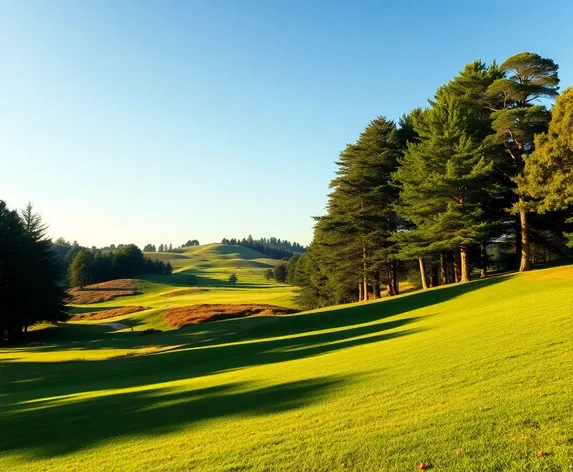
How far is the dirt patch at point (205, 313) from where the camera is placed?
1832 inches

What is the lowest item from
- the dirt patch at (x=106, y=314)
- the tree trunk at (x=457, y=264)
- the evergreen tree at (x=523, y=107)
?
the dirt patch at (x=106, y=314)

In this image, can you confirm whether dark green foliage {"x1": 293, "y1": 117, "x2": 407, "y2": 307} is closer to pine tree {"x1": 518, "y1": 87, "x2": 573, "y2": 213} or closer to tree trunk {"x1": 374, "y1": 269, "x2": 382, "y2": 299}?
tree trunk {"x1": 374, "y1": 269, "x2": 382, "y2": 299}

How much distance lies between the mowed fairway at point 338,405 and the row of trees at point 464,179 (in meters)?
11.4

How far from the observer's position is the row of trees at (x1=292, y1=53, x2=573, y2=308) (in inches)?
1160

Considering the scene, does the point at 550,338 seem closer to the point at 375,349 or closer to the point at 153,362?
the point at 375,349

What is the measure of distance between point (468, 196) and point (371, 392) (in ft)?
90.2

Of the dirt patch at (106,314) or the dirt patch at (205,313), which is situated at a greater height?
the dirt patch at (205,313)

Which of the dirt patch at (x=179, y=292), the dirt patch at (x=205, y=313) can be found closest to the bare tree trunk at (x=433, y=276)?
the dirt patch at (x=205, y=313)

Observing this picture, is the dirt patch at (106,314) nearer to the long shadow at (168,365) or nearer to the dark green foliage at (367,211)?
the dark green foliage at (367,211)

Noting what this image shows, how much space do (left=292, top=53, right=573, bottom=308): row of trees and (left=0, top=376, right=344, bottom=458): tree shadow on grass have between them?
23.6m

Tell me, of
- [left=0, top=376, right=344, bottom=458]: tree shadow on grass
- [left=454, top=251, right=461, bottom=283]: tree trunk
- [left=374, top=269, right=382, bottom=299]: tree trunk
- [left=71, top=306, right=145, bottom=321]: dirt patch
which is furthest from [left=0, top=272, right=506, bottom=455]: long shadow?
[left=71, top=306, right=145, bottom=321]: dirt patch

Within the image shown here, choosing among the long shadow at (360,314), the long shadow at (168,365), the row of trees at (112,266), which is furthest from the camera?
the row of trees at (112,266)

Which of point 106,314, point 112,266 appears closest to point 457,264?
point 106,314

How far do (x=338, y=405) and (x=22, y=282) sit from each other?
4345 centimetres
